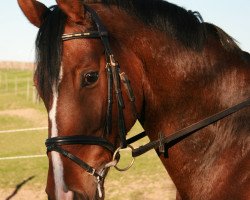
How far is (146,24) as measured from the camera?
2.56 metres

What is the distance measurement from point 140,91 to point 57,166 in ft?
2.31

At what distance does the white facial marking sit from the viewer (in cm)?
217

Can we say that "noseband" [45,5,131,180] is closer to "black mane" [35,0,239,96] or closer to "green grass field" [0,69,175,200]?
"black mane" [35,0,239,96]

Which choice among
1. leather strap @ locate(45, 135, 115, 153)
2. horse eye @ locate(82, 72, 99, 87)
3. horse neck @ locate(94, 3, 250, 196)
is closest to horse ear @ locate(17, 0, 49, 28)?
horse neck @ locate(94, 3, 250, 196)

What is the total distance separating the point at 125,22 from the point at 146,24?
15 cm

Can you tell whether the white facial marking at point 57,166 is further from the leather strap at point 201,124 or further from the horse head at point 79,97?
the leather strap at point 201,124

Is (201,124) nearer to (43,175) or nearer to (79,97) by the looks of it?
(79,97)

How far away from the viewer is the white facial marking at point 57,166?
217 centimetres

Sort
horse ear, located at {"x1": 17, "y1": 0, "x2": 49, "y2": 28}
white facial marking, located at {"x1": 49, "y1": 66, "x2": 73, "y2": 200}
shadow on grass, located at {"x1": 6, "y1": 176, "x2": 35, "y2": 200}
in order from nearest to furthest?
white facial marking, located at {"x1": 49, "y1": 66, "x2": 73, "y2": 200} → horse ear, located at {"x1": 17, "y1": 0, "x2": 49, "y2": 28} → shadow on grass, located at {"x1": 6, "y1": 176, "x2": 35, "y2": 200}

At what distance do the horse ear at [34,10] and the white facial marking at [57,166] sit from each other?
1.61 ft

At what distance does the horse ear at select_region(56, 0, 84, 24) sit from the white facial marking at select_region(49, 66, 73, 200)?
1.20 ft

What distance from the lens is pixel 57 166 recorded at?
219 cm

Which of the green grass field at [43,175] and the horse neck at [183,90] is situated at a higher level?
the horse neck at [183,90]

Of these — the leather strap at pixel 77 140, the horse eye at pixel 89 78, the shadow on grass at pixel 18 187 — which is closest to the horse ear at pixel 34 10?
the horse eye at pixel 89 78
